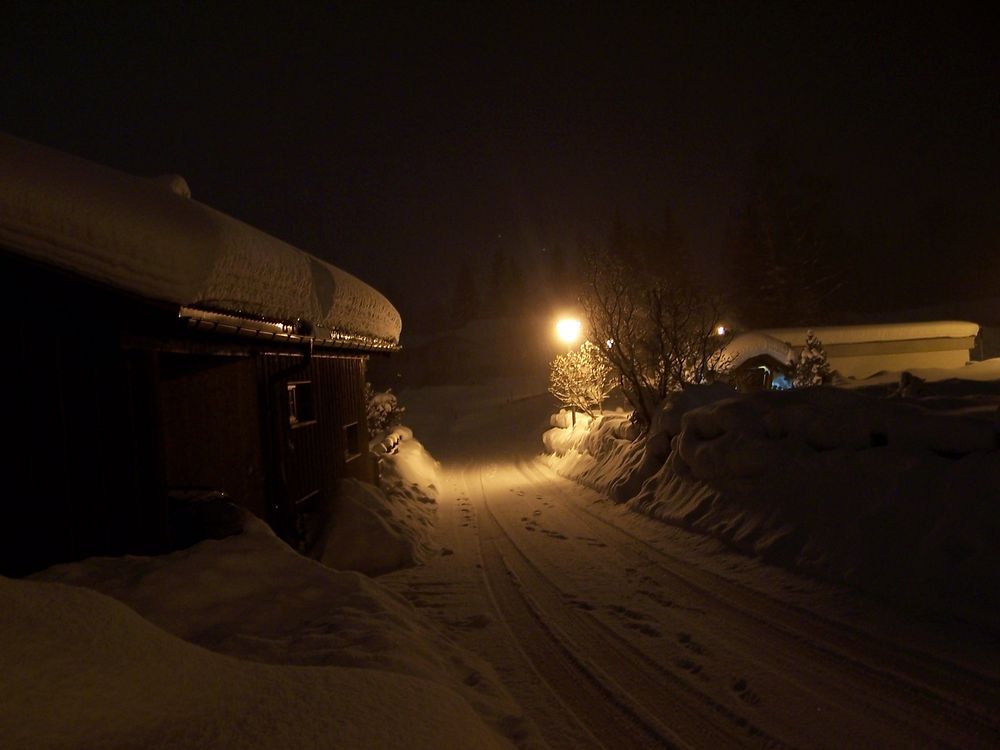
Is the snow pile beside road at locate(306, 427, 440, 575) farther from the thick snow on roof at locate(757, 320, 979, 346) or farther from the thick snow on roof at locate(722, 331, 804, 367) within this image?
the thick snow on roof at locate(757, 320, 979, 346)

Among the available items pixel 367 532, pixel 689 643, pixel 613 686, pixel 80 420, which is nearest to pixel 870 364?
pixel 367 532

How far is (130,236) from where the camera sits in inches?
186

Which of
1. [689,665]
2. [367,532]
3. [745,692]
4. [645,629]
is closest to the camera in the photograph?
[745,692]

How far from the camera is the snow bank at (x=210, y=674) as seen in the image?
6.81ft

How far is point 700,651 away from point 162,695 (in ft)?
13.2

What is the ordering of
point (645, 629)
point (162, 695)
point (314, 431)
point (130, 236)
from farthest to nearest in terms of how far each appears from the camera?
1. point (314, 431)
2. point (645, 629)
3. point (130, 236)
4. point (162, 695)

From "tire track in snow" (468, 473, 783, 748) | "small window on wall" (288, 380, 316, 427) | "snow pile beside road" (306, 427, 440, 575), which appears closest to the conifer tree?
"snow pile beside road" (306, 427, 440, 575)

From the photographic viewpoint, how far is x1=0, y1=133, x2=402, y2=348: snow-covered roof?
425 cm

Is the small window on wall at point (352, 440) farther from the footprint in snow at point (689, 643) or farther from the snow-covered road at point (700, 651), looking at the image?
the footprint in snow at point (689, 643)

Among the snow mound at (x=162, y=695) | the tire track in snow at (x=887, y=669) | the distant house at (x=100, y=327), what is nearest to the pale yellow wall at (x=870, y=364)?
the tire track in snow at (x=887, y=669)

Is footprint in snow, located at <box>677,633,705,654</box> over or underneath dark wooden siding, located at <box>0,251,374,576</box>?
underneath

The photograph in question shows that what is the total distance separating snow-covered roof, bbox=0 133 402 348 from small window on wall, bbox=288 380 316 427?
276 cm

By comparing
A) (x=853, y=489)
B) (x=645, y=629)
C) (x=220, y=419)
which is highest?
(x=220, y=419)

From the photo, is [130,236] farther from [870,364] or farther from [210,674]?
[870,364]
